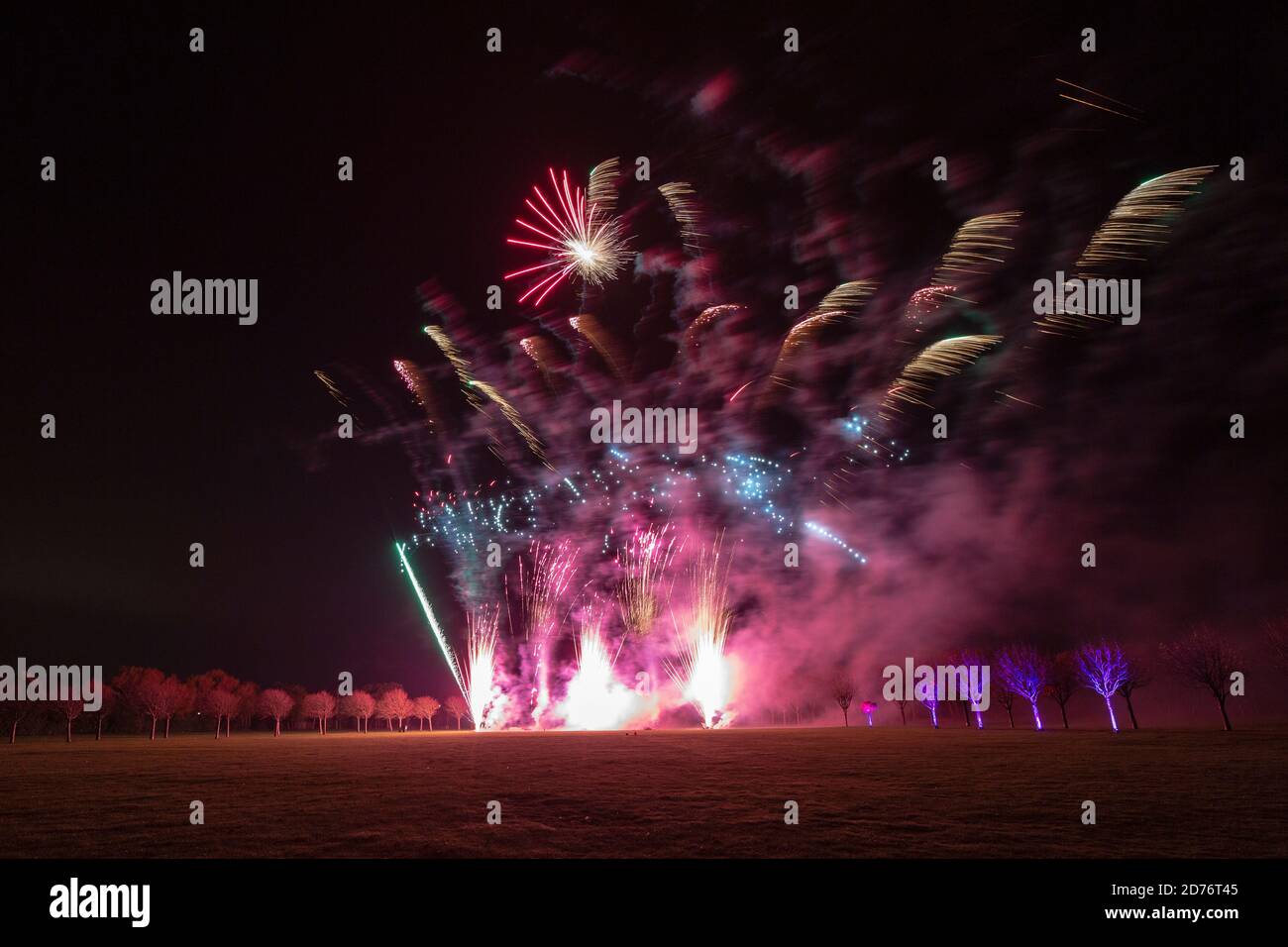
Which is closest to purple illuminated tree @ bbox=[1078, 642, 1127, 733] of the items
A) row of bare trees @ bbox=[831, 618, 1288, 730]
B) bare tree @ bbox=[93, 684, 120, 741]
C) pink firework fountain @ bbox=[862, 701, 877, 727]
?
row of bare trees @ bbox=[831, 618, 1288, 730]

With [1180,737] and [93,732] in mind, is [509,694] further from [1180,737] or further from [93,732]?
[93,732]

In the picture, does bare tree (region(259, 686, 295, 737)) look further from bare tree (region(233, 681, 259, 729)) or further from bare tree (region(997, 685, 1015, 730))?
bare tree (region(997, 685, 1015, 730))

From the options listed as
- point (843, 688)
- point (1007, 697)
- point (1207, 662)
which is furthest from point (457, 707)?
point (1207, 662)

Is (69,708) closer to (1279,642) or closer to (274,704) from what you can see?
(274,704)

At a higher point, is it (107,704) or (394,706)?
(107,704)

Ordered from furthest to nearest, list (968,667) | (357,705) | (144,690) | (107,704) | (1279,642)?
(357,705) → (107,704) → (144,690) → (968,667) → (1279,642)

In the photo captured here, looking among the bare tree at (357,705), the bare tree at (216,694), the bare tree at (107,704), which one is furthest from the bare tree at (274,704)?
the bare tree at (107,704)
